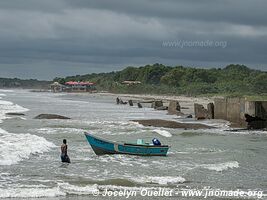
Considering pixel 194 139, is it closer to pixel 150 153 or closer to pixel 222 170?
pixel 150 153

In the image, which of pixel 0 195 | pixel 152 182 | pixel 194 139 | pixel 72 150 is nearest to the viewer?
pixel 0 195

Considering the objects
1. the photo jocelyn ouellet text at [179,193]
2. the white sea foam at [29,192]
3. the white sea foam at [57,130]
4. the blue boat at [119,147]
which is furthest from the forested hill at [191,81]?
the white sea foam at [29,192]

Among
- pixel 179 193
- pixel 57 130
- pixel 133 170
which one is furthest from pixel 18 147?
pixel 179 193

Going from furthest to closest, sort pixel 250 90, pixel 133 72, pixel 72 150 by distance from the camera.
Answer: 1. pixel 133 72
2. pixel 250 90
3. pixel 72 150

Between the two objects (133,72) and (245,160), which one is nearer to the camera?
(245,160)

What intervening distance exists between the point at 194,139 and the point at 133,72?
164m

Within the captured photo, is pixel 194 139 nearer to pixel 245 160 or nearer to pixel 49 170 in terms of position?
pixel 245 160

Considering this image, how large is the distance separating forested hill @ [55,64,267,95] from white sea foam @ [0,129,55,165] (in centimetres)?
7334

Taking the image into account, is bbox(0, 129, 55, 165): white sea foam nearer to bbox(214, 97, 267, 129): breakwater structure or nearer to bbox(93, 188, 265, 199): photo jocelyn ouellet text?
bbox(93, 188, 265, 199): photo jocelyn ouellet text

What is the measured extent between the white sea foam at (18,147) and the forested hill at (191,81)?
73335 mm

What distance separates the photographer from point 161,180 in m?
17.5

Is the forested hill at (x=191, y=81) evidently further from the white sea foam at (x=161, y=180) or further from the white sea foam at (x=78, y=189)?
the white sea foam at (x=78, y=189)

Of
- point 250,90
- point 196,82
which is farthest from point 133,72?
point 250,90

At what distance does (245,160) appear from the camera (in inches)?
914
